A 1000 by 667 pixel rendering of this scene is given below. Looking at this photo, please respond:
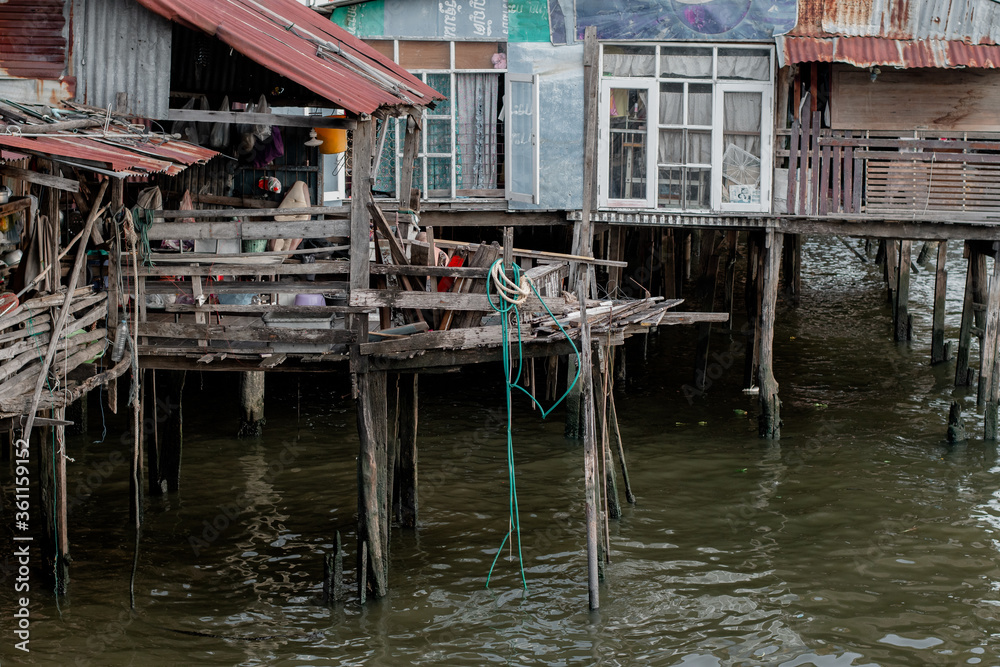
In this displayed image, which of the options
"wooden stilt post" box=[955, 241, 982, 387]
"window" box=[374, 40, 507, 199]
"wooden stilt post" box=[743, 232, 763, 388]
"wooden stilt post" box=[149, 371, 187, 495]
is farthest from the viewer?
"wooden stilt post" box=[955, 241, 982, 387]

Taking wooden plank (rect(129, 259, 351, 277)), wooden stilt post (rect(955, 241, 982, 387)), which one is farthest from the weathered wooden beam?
wooden stilt post (rect(955, 241, 982, 387))

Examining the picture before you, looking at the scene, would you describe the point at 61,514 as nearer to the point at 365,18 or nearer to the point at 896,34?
the point at 365,18

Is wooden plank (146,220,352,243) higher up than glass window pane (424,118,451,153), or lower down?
lower down

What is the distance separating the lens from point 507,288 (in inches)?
388

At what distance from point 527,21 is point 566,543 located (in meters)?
7.52

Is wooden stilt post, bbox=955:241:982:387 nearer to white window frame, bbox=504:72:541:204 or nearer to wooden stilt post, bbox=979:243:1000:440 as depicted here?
wooden stilt post, bbox=979:243:1000:440

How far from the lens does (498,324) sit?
34.5 ft

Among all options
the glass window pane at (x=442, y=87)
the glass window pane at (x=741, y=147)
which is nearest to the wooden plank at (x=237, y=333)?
the glass window pane at (x=442, y=87)

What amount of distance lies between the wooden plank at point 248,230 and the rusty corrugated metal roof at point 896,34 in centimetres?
765

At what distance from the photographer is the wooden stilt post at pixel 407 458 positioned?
40.4ft

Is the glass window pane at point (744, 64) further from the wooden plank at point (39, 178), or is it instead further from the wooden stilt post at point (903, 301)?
the wooden plank at point (39, 178)

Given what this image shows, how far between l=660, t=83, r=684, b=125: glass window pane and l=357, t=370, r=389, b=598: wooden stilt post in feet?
23.9

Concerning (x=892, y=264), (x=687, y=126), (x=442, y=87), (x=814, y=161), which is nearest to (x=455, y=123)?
(x=442, y=87)

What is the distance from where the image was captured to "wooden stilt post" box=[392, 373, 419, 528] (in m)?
12.3
